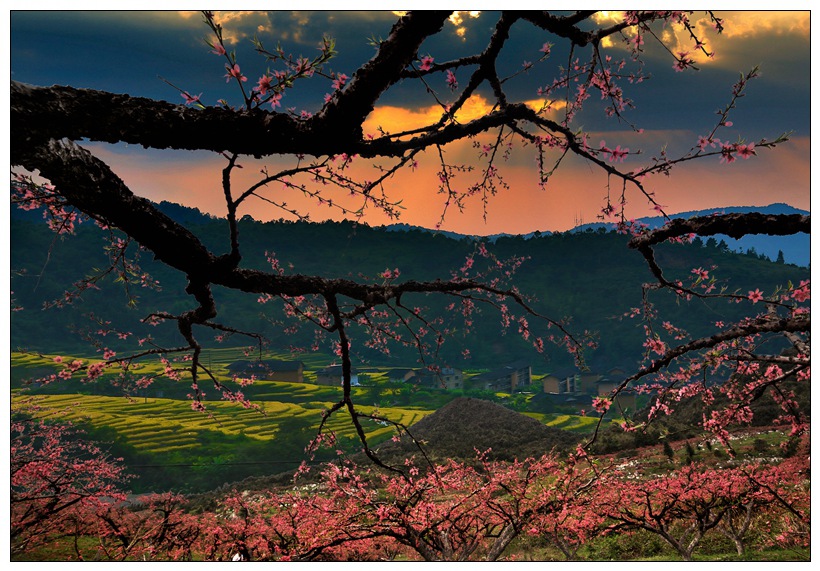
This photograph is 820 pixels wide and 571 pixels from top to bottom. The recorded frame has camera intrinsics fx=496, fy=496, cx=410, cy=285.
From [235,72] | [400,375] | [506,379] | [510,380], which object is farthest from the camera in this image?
[400,375]

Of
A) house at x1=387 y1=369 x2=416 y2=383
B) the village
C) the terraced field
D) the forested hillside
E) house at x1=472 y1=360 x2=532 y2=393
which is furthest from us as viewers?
house at x1=387 y1=369 x2=416 y2=383

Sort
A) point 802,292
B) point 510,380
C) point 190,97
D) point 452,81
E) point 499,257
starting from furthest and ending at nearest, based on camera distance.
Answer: point 499,257, point 510,380, point 452,81, point 802,292, point 190,97

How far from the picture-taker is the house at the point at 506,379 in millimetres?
23219

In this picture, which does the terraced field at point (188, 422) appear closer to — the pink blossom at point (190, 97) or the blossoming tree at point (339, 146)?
the blossoming tree at point (339, 146)

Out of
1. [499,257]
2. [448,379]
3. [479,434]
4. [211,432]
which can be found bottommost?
[211,432]

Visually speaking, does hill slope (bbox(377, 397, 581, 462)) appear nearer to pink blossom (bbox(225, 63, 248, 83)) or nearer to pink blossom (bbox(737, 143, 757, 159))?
pink blossom (bbox(737, 143, 757, 159))

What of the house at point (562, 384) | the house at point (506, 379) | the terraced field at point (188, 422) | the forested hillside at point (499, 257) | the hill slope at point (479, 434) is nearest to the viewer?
the hill slope at point (479, 434)

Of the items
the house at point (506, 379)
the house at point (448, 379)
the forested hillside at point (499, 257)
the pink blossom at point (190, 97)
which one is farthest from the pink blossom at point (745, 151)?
the house at point (448, 379)

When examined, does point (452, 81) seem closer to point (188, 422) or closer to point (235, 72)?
point (235, 72)

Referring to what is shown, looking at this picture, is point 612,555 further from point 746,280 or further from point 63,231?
point 746,280

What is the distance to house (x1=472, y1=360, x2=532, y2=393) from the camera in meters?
23.2

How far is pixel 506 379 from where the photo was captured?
2344cm

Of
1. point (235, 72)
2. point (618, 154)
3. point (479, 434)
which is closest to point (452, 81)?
point (618, 154)

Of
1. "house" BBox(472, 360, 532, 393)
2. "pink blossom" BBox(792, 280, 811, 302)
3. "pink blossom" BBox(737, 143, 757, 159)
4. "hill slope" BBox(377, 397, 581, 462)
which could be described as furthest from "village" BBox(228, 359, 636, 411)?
"pink blossom" BBox(737, 143, 757, 159)
